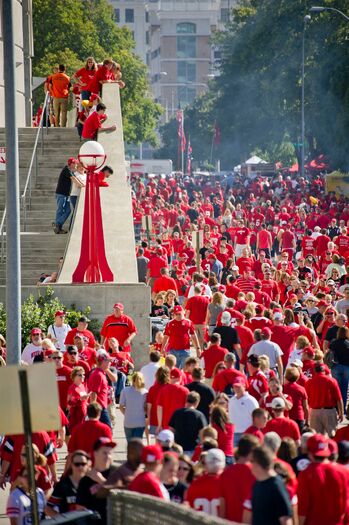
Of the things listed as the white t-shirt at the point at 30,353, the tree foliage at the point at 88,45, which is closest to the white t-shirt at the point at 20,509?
the white t-shirt at the point at 30,353

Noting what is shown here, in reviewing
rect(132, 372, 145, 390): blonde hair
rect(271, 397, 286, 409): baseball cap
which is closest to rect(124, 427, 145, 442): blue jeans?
rect(132, 372, 145, 390): blonde hair

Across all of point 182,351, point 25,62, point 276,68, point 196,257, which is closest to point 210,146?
point 276,68

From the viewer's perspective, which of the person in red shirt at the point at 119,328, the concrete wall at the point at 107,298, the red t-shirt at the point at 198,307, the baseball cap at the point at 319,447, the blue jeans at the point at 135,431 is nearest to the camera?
the baseball cap at the point at 319,447

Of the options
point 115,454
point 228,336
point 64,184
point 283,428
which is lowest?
point 115,454

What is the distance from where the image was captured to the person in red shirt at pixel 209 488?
1189 centimetres

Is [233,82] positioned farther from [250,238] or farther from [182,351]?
[182,351]

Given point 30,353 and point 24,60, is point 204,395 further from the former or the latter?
point 24,60

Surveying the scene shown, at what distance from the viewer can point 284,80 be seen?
81.9 m

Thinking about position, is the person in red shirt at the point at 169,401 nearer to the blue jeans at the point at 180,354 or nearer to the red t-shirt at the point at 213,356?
the red t-shirt at the point at 213,356

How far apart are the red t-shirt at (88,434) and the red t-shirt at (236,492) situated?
2761 millimetres

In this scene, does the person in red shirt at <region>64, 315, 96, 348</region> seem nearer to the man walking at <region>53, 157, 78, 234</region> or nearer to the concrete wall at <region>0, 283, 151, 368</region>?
the concrete wall at <region>0, 283, 151, 368</region>

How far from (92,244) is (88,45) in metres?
57.5

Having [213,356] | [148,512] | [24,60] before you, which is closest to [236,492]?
[148,512]

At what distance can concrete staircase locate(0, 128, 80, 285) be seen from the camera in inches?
1147
